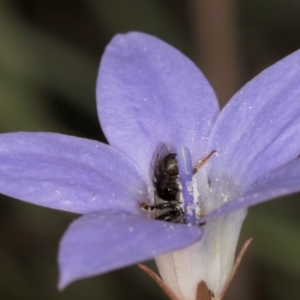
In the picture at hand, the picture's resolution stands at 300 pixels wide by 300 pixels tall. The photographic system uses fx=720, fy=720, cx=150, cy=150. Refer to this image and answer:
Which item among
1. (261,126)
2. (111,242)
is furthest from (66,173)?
(261,126)

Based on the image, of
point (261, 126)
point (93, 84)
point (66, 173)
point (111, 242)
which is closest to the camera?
point (111, 242)

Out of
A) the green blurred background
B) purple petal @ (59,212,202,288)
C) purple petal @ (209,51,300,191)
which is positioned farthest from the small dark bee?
the green blurred background

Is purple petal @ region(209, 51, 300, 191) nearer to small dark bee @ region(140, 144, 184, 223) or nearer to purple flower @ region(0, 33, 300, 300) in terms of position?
purple flower @ region(0, 33, 300, 300)

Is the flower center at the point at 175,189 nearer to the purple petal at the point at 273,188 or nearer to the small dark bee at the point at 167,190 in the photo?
the small dark bee at the point at 167,190

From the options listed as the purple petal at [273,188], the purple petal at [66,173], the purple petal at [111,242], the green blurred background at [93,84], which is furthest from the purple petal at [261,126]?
the green blurred background at [93,84]

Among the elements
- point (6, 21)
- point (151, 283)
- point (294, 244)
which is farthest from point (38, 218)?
point (294, 244)

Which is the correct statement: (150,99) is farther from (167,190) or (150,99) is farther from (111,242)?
(111,242)

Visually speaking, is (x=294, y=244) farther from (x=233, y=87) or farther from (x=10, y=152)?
(x=10, y=152)
